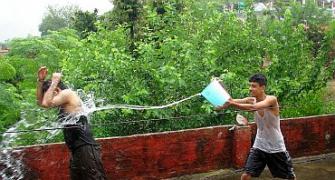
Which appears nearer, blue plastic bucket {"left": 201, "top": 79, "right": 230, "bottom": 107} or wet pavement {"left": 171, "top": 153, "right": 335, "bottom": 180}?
blue plastic bucket {"left": 201, "top": 79, "right": 230, "bottom": 107}

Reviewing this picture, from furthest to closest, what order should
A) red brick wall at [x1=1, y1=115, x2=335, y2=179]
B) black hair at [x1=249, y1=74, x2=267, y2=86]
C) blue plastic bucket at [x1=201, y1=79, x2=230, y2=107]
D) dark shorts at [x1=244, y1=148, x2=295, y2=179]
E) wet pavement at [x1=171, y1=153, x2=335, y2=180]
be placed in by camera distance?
1. wet pavement at [x1=171, y1=153, x2=335, y2=180]
2. red brick wall at [x1=1, y1=115, x2=335, y2=179]
3. dark shorts at [x1=244, y1=148, x2=295, y2=179]
4. black hair at [x1=249, y1=74, x2=267, y2=86]
5. blue plastic bucket at [x1=201, y1=79, x2=230, y2=107]

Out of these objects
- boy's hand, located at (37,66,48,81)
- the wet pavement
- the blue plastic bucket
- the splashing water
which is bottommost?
the wet pavement

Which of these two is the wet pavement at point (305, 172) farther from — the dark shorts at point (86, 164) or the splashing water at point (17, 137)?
the dark shorts at point (86, 164)

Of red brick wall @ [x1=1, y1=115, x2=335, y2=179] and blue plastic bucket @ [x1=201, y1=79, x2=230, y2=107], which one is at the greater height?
blue plastic bucket @ [x1=201, y1=79, x2=230, y2=107]

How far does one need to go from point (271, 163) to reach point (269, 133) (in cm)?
43

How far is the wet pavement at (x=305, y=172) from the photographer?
7480 millimetres

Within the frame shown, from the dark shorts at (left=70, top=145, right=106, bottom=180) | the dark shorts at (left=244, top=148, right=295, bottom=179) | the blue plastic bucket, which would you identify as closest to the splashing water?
the dark shorts at (left=70, top=145, right=106, bottom=180)

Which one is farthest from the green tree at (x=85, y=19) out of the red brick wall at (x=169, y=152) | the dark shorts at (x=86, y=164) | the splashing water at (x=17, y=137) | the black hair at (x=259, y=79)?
the dark shorts at (x=86, y=164)

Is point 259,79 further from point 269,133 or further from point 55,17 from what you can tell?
point 55,17

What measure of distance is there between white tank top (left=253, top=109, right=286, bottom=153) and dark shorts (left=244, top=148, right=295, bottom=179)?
75 millimetres

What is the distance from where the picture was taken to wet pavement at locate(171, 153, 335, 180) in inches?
295

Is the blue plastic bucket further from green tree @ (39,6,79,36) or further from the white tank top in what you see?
green tree @ (39,6,79,36)

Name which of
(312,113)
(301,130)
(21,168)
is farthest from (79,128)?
(312,113)

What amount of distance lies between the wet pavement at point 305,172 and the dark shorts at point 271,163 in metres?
1.74
